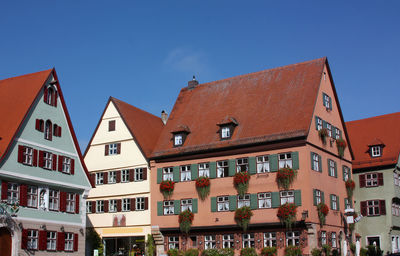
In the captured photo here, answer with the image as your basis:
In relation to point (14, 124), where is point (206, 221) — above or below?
below

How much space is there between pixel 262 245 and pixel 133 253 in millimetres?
12437

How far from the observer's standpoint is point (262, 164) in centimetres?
4259

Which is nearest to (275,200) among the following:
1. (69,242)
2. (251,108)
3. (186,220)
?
(186,220)

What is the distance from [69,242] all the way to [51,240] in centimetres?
196

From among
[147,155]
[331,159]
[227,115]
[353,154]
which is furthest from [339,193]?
[147,155]

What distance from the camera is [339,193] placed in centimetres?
4619

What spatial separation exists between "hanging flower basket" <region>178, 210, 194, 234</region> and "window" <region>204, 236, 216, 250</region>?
159cm

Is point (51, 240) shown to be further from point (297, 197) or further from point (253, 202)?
point (297, 197)

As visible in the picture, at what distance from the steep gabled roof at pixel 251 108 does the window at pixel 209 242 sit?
6874mm

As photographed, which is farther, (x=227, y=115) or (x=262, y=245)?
(x=227, y=115)

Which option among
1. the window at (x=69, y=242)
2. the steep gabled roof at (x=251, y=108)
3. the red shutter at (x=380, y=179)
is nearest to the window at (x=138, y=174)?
the steep gabled roof at (x=251, y=108)

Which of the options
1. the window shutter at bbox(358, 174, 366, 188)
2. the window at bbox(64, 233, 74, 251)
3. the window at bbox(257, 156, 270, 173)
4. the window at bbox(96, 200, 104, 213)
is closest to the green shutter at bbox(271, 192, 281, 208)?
the window at bbox(257, 156, 270, 173)

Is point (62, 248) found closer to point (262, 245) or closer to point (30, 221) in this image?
point (30, 221)

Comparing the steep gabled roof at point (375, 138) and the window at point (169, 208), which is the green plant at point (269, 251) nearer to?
the window at point (169, 208)
